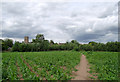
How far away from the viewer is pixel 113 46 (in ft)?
95.2

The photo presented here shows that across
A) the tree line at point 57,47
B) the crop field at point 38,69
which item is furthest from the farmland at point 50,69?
the tree line at point 57,47

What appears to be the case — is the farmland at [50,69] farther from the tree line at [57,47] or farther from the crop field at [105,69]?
the tree line at [57,47]

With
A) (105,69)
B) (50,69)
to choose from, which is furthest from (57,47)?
(105,69)

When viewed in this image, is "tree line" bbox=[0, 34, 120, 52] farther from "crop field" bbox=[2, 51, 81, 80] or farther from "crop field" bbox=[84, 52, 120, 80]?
"crop field" bbox=[2, 51, 81, 80]

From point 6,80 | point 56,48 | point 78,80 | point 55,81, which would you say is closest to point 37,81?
point 55,81

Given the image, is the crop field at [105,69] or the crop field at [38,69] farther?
the crop field at [105,69]

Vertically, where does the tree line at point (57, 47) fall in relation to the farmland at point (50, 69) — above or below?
above

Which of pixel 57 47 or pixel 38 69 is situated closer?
pixel 38 69

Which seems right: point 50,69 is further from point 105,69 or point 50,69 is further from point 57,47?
point 57,47

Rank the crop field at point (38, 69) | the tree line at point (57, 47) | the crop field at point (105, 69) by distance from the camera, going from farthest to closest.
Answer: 1. the tree line at point (57, 47)
2. the crop field at point (105, 69)
3. the crop field at point (38, 69)

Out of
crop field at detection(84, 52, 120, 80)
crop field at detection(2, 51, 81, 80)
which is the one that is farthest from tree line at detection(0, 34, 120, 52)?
crop field at detection(2, 51, 81, 80)

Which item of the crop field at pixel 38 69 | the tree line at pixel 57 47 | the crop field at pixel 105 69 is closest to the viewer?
the crop field at pixel 38 69

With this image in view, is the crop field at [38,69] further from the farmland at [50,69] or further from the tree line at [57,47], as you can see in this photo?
the tree line at [57,47]

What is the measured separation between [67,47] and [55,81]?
3217 cm
